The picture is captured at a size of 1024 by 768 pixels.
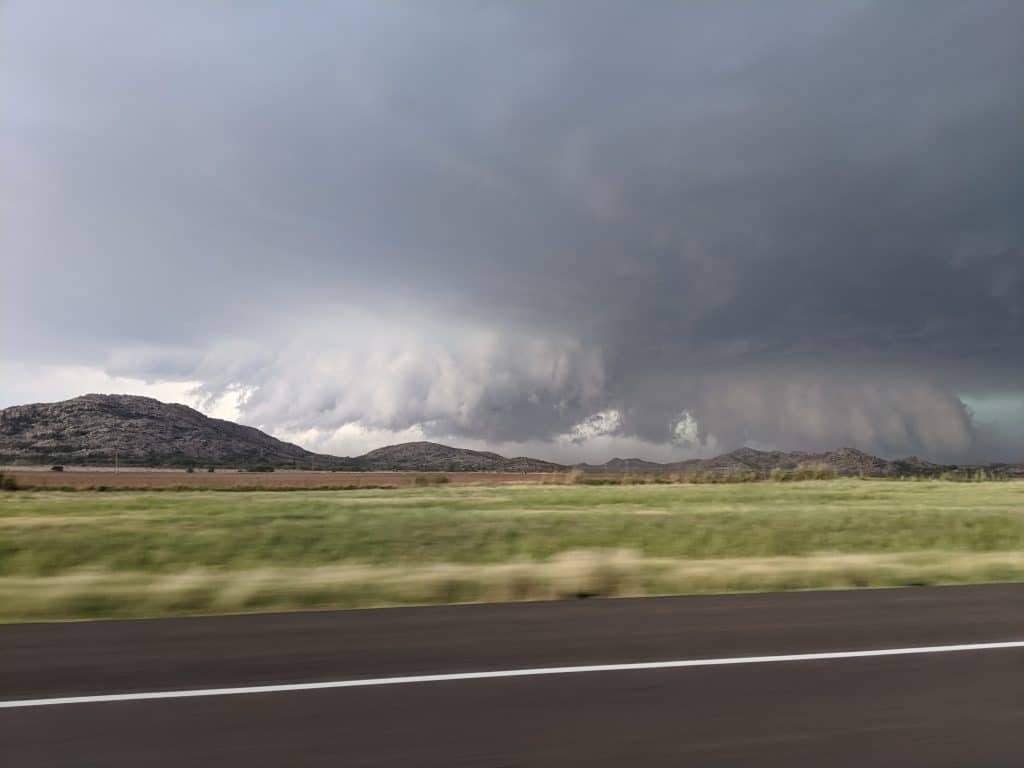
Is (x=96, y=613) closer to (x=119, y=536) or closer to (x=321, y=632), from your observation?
(x=321, y=632)

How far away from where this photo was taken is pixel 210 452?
162 meters

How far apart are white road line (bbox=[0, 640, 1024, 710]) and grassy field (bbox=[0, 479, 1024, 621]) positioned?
193 inches

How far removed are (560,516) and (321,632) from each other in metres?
21.1

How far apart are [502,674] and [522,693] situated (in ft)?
1.81

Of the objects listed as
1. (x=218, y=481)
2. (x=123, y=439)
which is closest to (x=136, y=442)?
(x=123, y=439)

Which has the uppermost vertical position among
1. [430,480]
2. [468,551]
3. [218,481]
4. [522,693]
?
[218,481]

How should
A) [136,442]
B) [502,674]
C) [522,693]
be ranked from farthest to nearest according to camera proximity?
[136,442]
[502,674]
[522,693]

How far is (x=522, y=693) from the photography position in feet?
21.0

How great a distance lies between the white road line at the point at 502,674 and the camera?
20.3 ft

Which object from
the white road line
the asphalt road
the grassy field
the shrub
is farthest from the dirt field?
the white road line

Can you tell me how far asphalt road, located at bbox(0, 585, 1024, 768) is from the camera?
205 inches

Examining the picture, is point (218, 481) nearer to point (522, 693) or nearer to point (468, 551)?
point (468, 551)

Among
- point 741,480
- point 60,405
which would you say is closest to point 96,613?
point 741,480

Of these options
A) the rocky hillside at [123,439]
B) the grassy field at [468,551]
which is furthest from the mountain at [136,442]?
the grassy field at [468,551]
